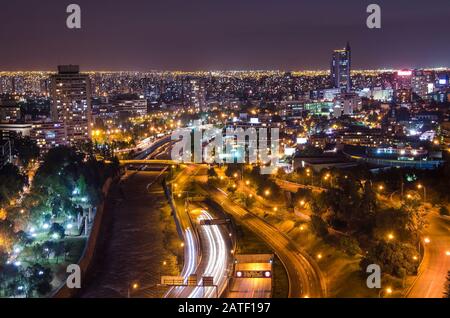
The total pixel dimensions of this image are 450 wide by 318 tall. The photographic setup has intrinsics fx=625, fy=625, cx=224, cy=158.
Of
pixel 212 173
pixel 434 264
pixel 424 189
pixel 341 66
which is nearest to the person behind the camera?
pixel 434 264

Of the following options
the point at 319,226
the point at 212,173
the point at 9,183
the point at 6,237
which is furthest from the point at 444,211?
the point at 9,183

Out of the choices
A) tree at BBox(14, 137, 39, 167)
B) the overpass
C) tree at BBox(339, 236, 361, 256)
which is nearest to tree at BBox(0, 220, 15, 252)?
tree at BBox(339, 236, 361, 256)

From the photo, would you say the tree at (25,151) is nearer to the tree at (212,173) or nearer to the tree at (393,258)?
the tree at (212,173)

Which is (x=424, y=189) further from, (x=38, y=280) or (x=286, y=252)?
(x=38, y=280)

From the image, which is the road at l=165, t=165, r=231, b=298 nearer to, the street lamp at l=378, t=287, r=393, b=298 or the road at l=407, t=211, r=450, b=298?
the street lamp at l=378, t=287, r=393, b=298

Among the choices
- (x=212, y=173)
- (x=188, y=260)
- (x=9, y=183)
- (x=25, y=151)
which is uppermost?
(x=25, y=151)

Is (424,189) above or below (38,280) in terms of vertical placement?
above
